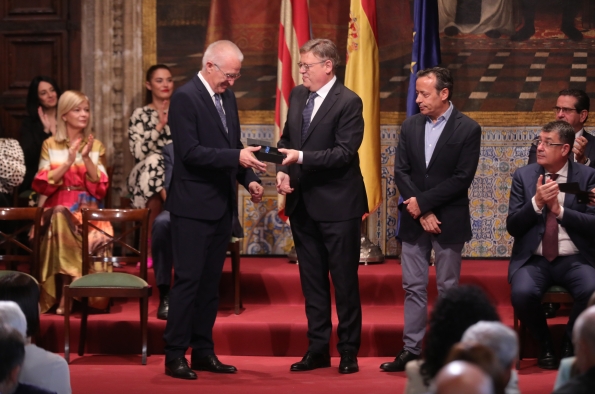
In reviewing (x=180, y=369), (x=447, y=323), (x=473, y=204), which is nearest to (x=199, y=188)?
(x=180, y=369)

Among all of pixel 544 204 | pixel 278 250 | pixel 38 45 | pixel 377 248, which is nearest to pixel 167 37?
pixel 38 45

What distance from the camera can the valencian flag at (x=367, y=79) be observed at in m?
7.22

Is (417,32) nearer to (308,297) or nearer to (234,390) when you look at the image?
(308,297)

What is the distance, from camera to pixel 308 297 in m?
5.49

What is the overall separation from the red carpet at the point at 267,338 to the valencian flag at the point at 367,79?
2.39ft

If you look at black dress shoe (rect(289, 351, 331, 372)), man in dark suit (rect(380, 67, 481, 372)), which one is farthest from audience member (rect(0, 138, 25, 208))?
man in dark suit (rect(380, 67, 481, 372))

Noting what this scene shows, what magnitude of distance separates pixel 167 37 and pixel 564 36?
3373 millimetres

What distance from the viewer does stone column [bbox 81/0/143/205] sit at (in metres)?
7.90

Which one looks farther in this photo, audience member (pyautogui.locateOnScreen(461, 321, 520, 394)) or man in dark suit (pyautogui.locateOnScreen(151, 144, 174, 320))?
man in dark suit (pyautogui.locateOnScreen(151, 144, 174, 320))

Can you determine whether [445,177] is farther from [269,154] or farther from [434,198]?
[269,154]

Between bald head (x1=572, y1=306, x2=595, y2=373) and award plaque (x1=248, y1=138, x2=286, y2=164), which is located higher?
award plaque (x1=248, y1=138, x2=286, y2=164)

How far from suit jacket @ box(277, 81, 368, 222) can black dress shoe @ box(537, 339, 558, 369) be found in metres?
1.39

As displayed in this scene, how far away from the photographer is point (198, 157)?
16.8ft

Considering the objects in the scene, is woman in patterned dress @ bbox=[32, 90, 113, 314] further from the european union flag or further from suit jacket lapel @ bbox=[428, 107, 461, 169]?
suit jacket lapel @ bbox=[428, 107, 461, 169]
